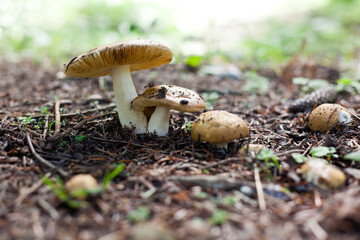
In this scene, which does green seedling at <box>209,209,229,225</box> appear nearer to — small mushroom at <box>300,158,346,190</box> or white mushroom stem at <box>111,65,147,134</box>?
small mushroom at <box>300,158,346,190</box>

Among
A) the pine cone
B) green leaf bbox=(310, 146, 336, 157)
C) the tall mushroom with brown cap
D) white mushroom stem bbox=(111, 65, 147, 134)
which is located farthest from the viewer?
the pine cone

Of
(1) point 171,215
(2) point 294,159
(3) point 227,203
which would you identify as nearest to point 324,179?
(2) point 294,159

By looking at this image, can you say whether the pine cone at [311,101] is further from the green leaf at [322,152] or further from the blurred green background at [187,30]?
the blurred green background at [187,30]

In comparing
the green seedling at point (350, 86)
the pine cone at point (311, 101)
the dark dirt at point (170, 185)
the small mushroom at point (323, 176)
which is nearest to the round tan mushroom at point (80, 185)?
the dark dirt at point (170, 185)

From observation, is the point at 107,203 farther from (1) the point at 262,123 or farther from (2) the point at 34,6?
(2) the point at 34,6

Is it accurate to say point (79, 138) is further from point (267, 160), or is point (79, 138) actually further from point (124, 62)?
point (267, 160)

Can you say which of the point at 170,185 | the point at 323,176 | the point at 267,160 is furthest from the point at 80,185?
the point at 323,176

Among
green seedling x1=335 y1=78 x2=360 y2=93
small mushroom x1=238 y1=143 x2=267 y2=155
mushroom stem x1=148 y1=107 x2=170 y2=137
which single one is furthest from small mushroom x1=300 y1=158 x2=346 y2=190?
green seedling x1=335 y1=78 x2=360 y2=93
